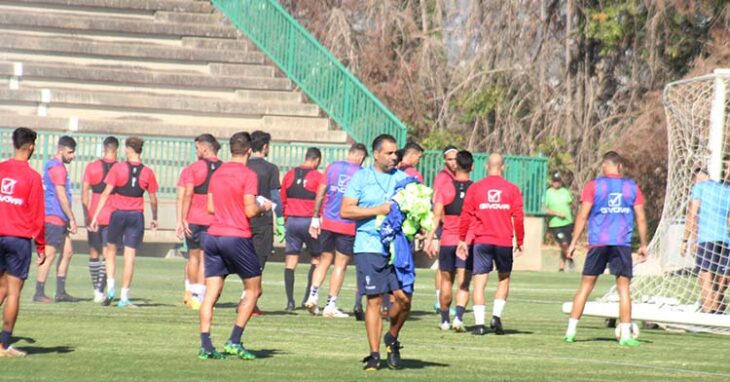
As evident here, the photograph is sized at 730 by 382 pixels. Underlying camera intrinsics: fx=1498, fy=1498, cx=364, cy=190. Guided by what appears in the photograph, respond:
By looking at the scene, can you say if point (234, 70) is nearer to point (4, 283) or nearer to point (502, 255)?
point (502, 255)

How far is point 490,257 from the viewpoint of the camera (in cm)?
1662

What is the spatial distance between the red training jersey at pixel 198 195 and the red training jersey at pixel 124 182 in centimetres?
100

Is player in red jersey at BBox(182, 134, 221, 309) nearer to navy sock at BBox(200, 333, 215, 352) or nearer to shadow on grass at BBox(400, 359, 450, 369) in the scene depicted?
navy sock at BBox(200, 333, 215, 352)

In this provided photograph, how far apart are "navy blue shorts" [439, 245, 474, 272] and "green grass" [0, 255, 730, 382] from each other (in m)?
0.72

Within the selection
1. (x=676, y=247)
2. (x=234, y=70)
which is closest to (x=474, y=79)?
(x=234, y=70)

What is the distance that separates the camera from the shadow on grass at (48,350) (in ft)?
43.9

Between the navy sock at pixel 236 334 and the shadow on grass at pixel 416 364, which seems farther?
the navy sock at pixel 236 334

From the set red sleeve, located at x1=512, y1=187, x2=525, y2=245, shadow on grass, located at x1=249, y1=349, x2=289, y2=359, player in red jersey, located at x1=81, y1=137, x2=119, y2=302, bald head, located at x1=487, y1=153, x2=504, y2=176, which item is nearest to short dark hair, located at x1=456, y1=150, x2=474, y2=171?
bald head, located at x1=487, y1=153, x2=504, y2=176

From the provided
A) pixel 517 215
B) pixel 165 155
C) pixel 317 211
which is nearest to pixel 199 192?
pixel 317 211

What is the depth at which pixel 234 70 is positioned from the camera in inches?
1479

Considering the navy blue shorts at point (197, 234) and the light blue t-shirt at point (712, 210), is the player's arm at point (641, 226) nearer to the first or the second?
the light blue t-shirt at point (712, 210)

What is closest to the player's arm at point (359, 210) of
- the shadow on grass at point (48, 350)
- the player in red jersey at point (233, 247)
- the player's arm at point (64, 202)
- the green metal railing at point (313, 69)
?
the player in red jersey at point (233, 247)

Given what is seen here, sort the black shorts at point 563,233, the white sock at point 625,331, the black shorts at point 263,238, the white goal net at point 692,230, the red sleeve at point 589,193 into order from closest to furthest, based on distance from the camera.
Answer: the white sock at point 625,331 < the red sleeve at point 589,193 < the white goal net at point 692,230 < the black shorts at point 263,238 < the black shorts at point 563,233

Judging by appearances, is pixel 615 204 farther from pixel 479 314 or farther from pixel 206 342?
pixel 206 342
